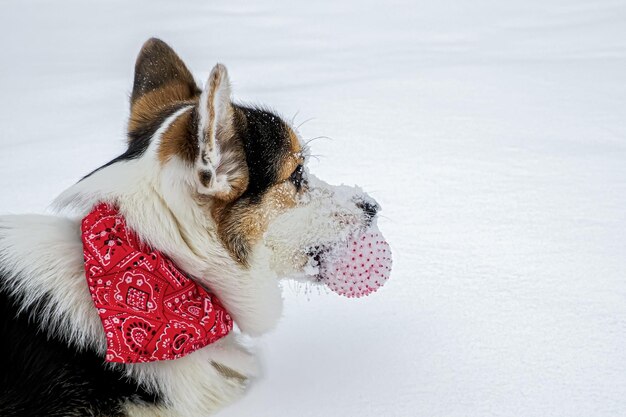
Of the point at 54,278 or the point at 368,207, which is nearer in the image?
the point at 54,278

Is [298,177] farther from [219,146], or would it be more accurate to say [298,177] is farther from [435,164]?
[435,164]

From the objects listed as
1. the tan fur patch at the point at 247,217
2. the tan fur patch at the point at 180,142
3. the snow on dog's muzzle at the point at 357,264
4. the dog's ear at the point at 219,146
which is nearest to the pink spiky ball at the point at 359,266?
the snow on dog's muzzle at the point at 357,264

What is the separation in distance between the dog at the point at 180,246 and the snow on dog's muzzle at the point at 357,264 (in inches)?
1.3

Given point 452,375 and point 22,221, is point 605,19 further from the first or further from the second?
point 22,221

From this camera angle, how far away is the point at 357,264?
1.87 m

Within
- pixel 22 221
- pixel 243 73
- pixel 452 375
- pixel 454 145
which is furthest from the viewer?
pixel 243 73

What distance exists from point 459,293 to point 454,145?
154 centimetres

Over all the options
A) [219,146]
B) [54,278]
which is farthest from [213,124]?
[54,278]

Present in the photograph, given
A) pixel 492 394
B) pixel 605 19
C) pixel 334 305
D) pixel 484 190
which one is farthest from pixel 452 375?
pixel 605 19

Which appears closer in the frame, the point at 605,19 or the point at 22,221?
the point at 22,221

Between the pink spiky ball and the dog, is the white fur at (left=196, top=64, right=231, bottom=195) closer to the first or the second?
the dog

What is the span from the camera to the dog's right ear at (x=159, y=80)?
2074 mm

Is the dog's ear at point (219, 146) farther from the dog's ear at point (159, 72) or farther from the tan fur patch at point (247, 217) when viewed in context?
the dog's ear at point (159, 72)

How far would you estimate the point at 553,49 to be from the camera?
210 inches
